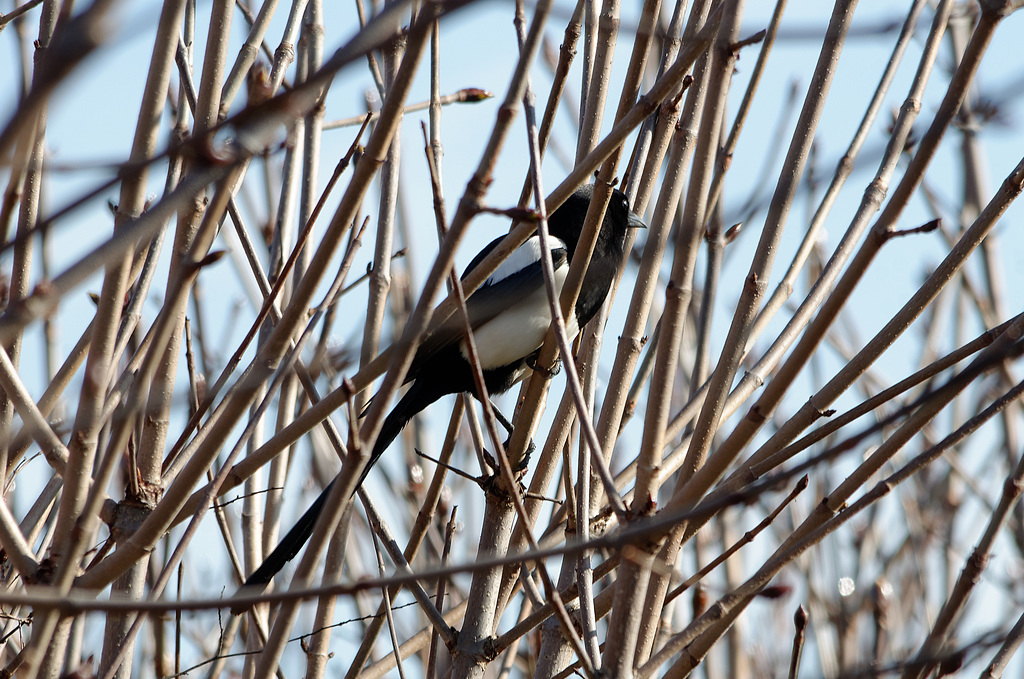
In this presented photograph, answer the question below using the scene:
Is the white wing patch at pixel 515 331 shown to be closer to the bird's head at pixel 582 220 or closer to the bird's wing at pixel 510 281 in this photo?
the bird's wing at pixel 510 281

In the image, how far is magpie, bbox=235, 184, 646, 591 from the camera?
118 inches

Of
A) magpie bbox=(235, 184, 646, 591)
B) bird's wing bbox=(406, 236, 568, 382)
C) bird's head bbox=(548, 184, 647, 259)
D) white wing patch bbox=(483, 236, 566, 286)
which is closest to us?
magpie bbox=(235, 184, 646, 591)

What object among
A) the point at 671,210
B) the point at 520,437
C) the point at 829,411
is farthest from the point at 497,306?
the point at 829,411

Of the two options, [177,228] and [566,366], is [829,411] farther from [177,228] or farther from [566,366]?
[177,228]

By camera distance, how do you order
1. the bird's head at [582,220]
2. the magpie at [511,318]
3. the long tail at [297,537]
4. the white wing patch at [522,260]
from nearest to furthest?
the long tail at [297,537]
the magpie at [511,318]
the white wing patch at [522,260]
the bird's head at [582,220]

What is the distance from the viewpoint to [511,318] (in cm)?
337

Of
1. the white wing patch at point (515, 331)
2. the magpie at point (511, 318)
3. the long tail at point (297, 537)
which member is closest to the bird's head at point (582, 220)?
the magpie at point (511, 318)

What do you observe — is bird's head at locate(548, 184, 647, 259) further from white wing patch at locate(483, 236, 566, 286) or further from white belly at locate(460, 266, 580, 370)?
white belly at locate(460, 266, 580, 370)

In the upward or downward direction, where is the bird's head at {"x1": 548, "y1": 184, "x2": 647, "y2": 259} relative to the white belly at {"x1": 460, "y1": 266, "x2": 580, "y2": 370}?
upward

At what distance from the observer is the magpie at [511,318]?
3010mm

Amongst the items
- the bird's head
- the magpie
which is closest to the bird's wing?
the magpie

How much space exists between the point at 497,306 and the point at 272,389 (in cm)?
191

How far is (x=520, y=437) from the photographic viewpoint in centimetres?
217

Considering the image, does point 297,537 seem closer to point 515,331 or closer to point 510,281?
point 515,331
